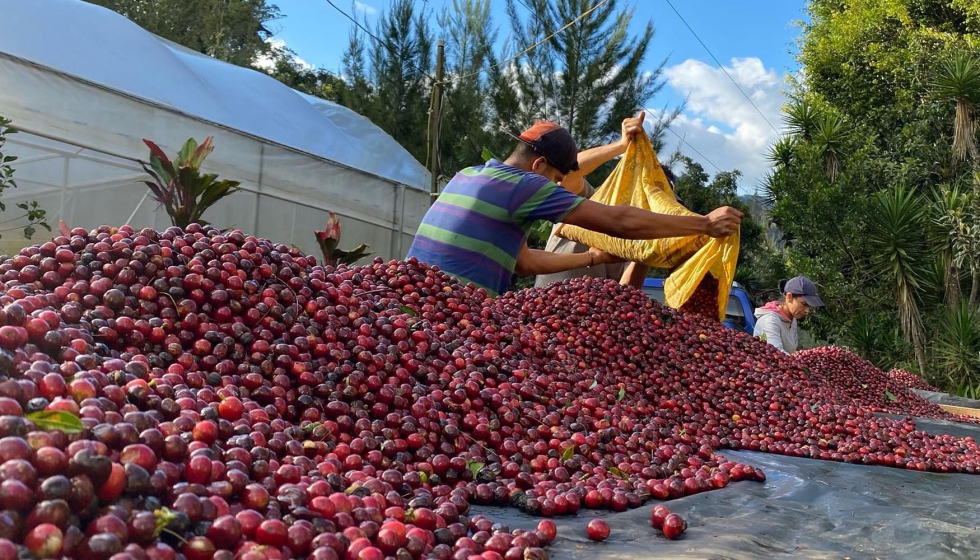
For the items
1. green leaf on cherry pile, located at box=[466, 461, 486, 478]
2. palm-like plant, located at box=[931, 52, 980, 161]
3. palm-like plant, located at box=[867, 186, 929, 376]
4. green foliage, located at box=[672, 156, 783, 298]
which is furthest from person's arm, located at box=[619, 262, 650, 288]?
green foliage, located at box=[672, 156, 783, 298]

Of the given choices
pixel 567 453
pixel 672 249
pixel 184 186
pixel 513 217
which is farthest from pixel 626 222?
pixel 184 186

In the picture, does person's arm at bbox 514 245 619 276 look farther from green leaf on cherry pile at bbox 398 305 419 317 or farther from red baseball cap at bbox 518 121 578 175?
green leaf on cherry pile at bbox 398 305 419 317

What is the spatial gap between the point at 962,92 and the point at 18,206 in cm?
1414

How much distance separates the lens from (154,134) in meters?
9.57

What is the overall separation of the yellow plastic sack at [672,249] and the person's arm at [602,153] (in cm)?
27

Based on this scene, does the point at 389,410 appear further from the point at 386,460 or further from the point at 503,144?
the point at 503,144

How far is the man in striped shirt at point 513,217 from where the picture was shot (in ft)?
10.2

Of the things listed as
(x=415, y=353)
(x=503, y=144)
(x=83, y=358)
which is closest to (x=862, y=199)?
(x=503, y=144)

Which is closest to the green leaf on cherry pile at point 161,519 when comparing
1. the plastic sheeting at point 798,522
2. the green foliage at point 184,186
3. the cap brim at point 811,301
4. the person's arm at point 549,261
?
the plastic sheeting at point 798,522

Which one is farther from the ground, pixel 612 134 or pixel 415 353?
pixel 612 134

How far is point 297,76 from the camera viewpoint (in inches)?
909

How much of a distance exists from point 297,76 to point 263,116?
9662 mm

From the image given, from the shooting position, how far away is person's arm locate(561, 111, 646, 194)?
4.49 m

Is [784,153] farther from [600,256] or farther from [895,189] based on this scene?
[600,256]
